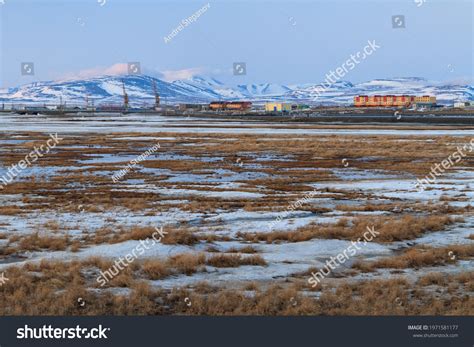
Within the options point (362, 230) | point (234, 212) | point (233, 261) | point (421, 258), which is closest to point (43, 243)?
point (233, 261)

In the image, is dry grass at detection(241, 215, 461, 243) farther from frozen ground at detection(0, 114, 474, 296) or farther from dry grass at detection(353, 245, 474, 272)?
dry grass at detection(353, 245, 474, 272)

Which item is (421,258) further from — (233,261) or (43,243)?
(43,243)

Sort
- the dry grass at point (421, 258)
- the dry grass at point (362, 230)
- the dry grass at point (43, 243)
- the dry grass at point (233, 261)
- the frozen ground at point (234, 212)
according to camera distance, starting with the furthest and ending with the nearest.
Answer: the dry grass at point (362, 230) → the dry grass at point (43, 243) → the frozen ground at point (234, 212) → the dry grass at point (233, 261) → the dry grass at point (421, 258)

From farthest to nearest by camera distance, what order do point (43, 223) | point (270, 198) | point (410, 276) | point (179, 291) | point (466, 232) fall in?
1. point (270, 198)
2. point (43, 223)
3. point (466, 232)
4. point (410, 276)
5. point (179, 291)

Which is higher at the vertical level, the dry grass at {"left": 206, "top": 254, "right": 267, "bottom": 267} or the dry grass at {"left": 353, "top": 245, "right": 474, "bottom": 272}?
the dry grass at {"left": 206, "top": 254, "right": 267, "bottom": 267}

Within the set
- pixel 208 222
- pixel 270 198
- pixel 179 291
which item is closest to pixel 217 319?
pixel 179 291

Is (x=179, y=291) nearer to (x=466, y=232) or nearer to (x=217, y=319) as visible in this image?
(x=217, y=319)

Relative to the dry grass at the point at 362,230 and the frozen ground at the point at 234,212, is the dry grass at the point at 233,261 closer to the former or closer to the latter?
the frozen ground at the point at 234,212

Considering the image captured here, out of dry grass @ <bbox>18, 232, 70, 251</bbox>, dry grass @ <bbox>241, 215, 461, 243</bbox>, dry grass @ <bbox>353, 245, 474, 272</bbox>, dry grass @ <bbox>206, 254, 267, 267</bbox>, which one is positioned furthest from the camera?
dry grass @ <bbox>241, 215, 461, 243</bbox>

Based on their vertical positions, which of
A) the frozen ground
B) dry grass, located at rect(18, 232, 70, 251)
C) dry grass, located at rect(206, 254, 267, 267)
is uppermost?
dry grass, located at rect(18, 232, 70, 251)

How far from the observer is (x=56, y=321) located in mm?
9648

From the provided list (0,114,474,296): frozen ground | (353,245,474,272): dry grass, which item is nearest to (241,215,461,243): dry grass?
(0,114,474,296): frozen ground

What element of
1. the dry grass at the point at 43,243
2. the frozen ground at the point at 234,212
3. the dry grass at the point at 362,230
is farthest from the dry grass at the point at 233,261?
the dry grass at the point at 43,243

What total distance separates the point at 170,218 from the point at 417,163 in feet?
80.3
